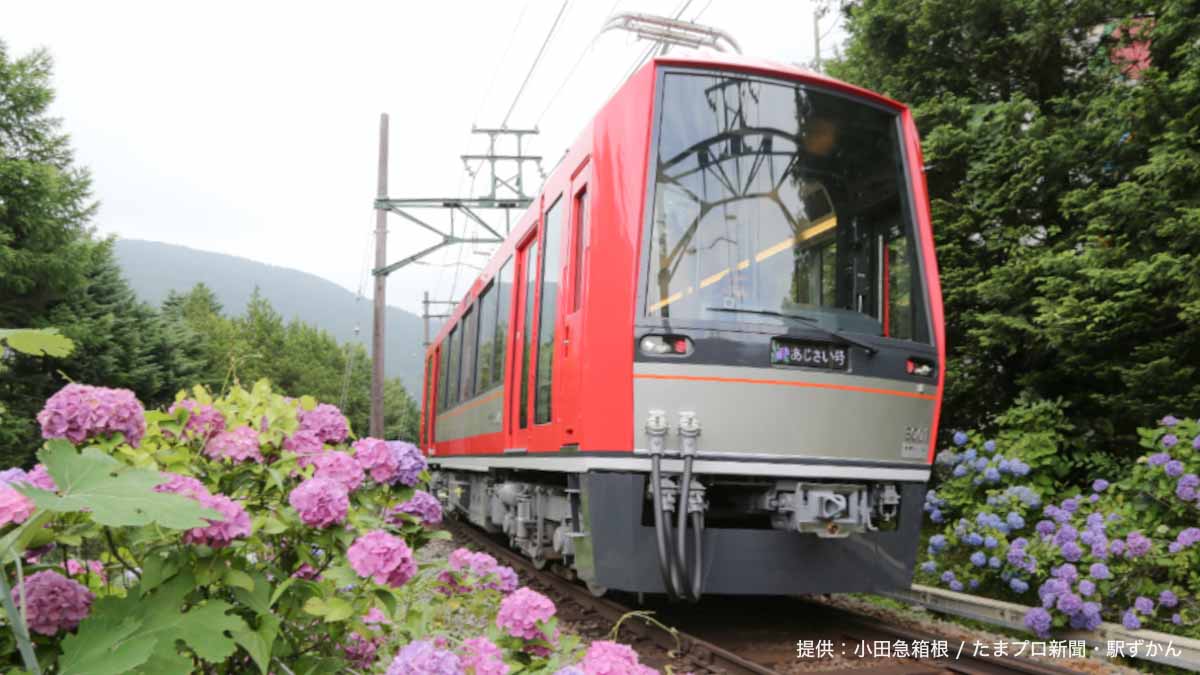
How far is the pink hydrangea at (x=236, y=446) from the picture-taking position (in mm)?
2268

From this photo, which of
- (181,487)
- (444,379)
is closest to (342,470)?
(181,487)

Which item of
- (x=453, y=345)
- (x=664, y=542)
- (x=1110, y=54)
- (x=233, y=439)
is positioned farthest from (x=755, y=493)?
(x=453, y=345)

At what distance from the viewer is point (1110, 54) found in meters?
8.94

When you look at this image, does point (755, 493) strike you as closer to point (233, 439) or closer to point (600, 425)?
point (600, 425)

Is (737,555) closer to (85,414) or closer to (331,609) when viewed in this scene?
(331,609)

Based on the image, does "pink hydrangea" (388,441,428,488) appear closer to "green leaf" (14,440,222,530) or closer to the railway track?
"green leaf" (14,440,222,530)

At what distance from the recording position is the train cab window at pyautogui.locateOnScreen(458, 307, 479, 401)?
33.9 ft

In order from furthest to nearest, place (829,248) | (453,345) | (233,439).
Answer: (453,345)
(829,248)
(233,439)

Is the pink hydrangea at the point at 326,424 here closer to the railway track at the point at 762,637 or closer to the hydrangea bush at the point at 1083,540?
the railway track at the point at 762,637

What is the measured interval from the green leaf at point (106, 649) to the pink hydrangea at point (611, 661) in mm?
730

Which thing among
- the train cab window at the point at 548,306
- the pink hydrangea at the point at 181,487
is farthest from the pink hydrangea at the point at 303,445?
the train cab window at the point at 548,306

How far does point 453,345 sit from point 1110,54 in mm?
8410

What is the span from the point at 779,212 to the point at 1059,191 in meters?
4.90

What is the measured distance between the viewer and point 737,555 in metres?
5.08
